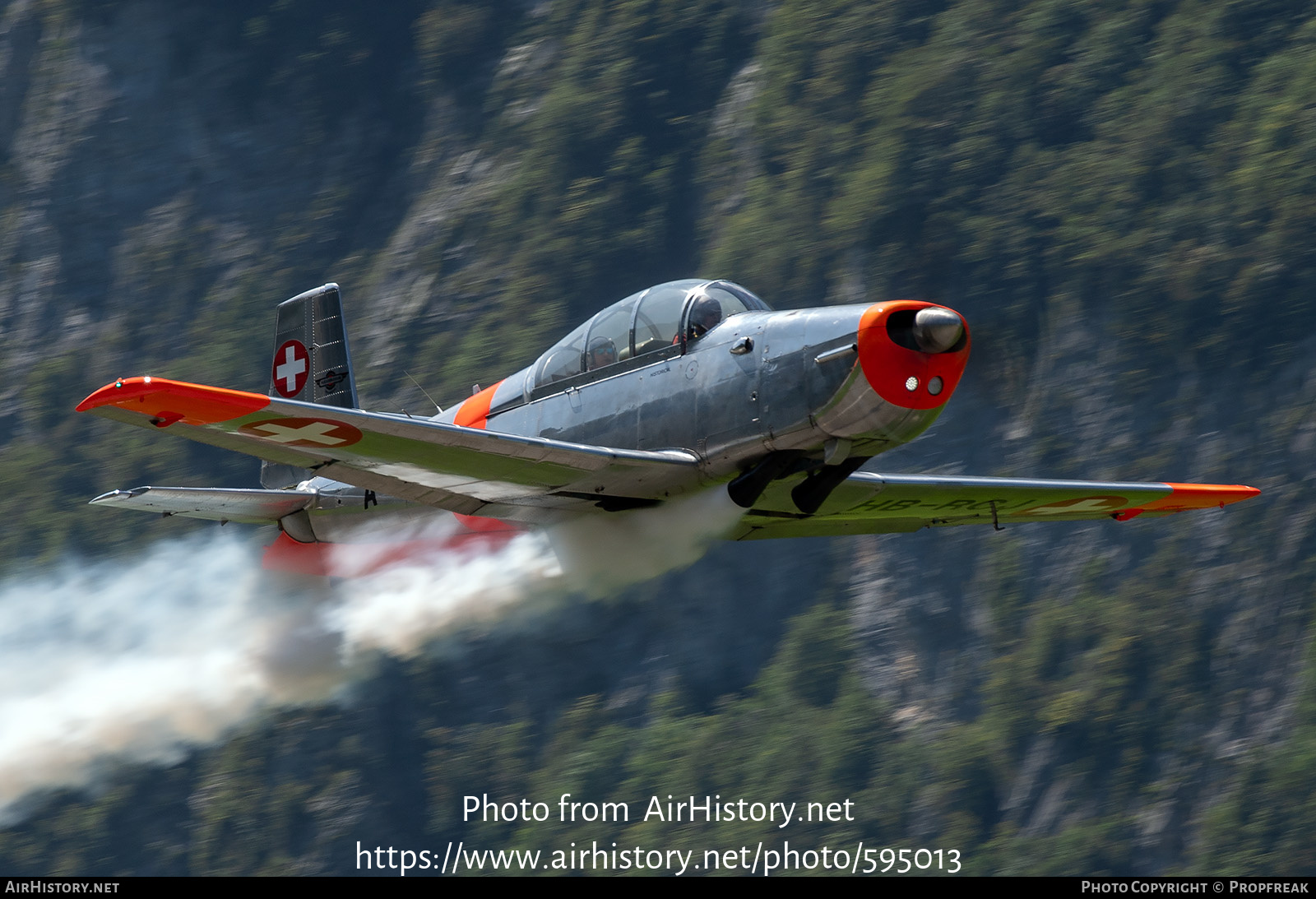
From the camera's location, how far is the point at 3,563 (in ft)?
182

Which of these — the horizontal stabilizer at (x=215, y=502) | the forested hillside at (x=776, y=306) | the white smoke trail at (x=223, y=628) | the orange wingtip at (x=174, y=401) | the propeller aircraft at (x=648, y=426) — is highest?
the orange wingtip at (x=174, y=401)

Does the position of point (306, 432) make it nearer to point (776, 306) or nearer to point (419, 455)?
point (419, 455)

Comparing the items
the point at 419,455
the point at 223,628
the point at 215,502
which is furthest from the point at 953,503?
the point at 223,628

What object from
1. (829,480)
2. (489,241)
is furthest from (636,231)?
(829,480)

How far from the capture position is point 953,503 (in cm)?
1494

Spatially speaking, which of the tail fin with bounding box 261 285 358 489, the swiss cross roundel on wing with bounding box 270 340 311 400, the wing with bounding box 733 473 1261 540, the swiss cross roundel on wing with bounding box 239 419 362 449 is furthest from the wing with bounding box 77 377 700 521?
the swiss cross roundel on wing with bounding box 270 340 311 400

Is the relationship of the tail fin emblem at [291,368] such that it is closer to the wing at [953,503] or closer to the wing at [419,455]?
the wing at [419,455]

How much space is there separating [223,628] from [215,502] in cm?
330

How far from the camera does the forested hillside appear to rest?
40.2 metres

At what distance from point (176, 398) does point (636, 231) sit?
141ft

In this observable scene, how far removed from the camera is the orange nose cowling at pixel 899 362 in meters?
11.3

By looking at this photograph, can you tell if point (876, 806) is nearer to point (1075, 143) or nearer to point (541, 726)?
point (541, 726)

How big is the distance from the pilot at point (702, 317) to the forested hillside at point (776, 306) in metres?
26.6

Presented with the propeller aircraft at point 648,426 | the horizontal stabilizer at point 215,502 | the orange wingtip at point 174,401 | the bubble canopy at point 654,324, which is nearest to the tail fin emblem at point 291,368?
the horizontal stabilizer at point 215,502
